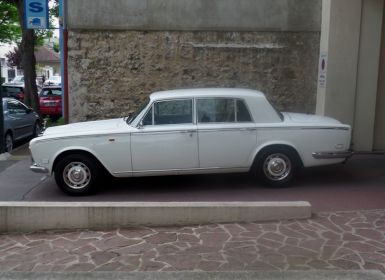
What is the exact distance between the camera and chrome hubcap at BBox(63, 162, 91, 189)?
7.36m

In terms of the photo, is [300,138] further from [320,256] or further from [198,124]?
[320,256]

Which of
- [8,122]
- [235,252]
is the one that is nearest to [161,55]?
[8,122]

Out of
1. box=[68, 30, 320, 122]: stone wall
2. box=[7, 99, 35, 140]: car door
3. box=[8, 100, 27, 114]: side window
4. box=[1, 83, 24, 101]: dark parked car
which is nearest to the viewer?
box=[68, 30, 320, 122]: stone wall

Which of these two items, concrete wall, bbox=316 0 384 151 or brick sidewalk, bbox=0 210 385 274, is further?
concrete wall, bbox=316 0 384 151

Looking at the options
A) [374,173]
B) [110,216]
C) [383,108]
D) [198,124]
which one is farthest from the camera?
[383,108]

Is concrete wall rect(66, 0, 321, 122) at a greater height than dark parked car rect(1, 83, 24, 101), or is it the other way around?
concrete wall rect(66, 0, 321, 122)

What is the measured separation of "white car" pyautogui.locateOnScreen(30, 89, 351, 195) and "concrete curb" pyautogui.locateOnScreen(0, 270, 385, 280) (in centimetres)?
280

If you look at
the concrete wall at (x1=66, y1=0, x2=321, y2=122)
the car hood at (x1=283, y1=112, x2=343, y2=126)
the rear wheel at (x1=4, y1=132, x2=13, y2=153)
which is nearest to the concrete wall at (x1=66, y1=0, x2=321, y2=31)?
the concrete wall at (x1=66, y1=0, x2=321, y2=122)

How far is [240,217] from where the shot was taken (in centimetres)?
610

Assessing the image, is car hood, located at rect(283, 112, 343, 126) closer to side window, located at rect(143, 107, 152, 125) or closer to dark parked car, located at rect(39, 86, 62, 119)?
side window, located at rect(143, 107, 152, 125)

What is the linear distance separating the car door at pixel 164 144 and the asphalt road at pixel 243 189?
46 cm

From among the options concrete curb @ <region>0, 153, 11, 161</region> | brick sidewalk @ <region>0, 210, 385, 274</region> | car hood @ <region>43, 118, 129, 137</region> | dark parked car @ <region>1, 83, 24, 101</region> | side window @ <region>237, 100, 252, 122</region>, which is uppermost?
side window @ <region>237, 100, 252, 122</region>

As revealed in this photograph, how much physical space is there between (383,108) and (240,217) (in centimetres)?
574

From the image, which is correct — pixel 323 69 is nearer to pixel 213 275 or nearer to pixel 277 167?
pixel 277 167
